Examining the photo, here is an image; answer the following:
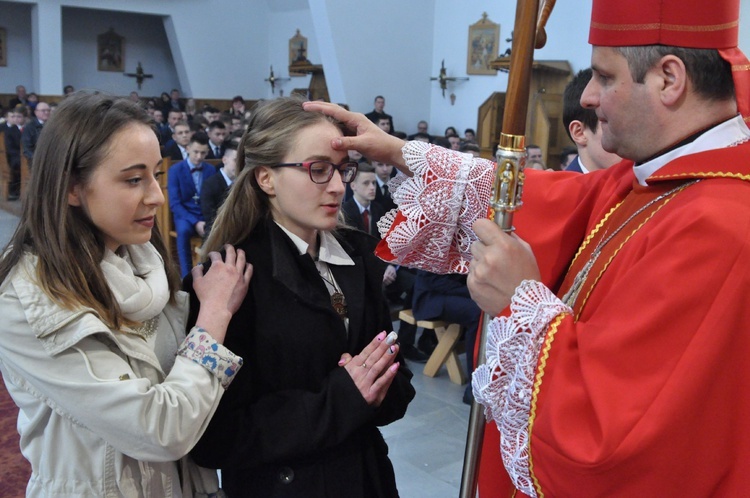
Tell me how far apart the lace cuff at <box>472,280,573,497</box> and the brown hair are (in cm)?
75

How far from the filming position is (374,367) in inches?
65.7

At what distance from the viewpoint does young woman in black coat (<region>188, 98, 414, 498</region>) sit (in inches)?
63.3

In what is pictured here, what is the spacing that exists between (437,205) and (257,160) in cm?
48

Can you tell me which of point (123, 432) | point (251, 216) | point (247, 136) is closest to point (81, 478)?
point (123, 432)

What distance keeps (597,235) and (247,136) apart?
3.00 ft

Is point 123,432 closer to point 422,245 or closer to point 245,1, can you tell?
point 422,245

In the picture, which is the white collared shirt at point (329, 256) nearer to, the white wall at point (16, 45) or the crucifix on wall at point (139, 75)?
the white wall at point (16, 45)

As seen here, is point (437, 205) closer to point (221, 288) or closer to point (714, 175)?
point (221, 288)

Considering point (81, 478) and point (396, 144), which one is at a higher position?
point (396, 144)

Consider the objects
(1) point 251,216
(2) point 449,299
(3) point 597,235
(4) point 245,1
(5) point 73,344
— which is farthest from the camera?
(4) point 245,1

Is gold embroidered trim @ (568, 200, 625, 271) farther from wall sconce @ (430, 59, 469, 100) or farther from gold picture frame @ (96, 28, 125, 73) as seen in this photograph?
gold picture frame @ (96, 28, 125, 73)

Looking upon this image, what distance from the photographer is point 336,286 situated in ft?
6.02

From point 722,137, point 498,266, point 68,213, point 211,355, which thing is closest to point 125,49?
point 68,213

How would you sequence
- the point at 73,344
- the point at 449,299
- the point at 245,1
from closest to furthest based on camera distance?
the point at 73,344 < the point at 449,299 < the point at 245,1
